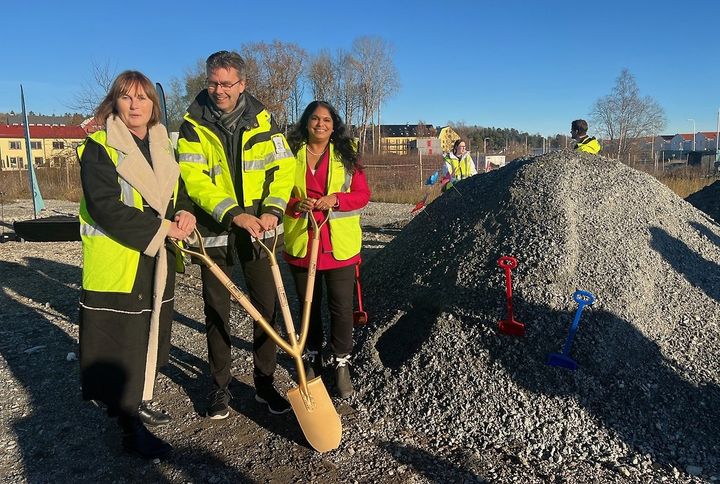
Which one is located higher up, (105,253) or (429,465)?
(105,253)

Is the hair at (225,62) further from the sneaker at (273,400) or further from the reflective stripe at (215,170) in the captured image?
the sneaker at (273,400)

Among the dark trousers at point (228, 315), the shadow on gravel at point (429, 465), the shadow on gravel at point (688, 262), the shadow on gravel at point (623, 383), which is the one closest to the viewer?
the shadow on gravel at point (429, 465)

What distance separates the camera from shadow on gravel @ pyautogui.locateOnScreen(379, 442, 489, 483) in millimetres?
2706

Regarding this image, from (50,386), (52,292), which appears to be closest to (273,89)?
(52,292)

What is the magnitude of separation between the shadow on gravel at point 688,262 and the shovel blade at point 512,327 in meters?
1.75

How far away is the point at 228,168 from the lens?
297cm

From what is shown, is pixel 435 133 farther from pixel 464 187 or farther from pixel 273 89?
pixel 464 187

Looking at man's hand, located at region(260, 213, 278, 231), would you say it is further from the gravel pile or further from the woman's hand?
the gravel pile

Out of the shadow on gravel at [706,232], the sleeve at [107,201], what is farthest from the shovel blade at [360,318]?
the shadow on gravel at [706,232]

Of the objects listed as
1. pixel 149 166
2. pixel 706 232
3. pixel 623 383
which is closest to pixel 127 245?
pixel 149 166

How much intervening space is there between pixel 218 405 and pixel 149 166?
1.53m

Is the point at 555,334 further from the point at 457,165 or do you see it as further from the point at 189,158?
the point at 457,165

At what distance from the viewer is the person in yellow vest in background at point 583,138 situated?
276 inches

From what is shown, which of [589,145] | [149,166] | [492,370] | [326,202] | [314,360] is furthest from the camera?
[589,145]
